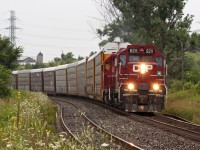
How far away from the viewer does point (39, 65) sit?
10644 cm

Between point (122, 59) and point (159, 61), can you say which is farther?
point (159, 61)

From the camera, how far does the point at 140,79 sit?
19766 millimetres

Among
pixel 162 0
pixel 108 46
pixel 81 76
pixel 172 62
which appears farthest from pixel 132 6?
pixel 108 46

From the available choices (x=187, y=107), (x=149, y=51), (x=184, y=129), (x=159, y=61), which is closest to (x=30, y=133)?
(x=184, y=129)

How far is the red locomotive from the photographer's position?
19.6 metres

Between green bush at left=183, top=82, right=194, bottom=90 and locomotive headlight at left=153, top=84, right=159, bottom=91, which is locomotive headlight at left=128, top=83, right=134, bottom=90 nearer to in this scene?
locomotive headlight at left=153, top=84, right=159, bottom=91

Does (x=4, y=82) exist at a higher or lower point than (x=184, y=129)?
higher

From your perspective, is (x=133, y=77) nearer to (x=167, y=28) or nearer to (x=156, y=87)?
(x=156, y=87)

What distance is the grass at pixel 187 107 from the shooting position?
1884 cm

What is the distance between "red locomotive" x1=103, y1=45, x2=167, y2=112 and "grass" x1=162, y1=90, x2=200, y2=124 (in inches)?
44.0

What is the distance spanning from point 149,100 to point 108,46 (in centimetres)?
647

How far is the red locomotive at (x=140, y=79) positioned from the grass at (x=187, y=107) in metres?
1.12

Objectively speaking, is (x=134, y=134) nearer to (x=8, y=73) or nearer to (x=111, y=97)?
(x=111, y=97)

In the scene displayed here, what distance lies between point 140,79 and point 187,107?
2696 mm
